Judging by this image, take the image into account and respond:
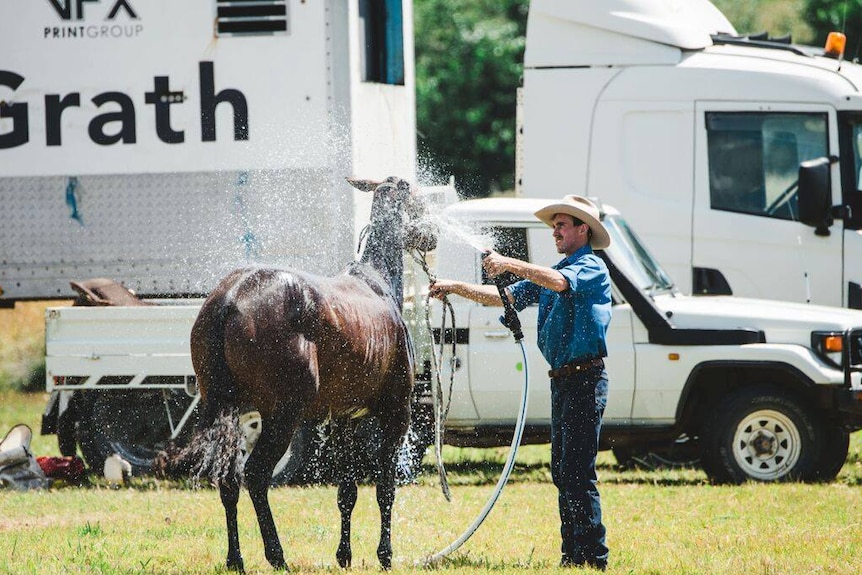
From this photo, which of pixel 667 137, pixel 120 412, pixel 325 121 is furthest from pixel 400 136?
pixel 120 412

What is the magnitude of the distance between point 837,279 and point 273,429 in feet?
22.3

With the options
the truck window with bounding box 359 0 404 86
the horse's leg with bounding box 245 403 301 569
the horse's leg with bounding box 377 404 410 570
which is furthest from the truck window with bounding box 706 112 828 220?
the horse's leg with bounding box 245 403 301 569

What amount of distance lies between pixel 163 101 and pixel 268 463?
17.3 ft

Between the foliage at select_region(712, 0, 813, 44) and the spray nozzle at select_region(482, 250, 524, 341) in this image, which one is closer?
the spray nozzle at select_region(482, 250, 524, 341)

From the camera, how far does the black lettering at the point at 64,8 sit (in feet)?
38.3

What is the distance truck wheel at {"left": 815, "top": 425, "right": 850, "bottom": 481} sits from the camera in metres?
10.8

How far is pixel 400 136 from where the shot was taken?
12523 mm

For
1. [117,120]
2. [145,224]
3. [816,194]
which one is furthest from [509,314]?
[816,194]

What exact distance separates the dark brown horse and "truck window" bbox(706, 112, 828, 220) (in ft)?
18.9

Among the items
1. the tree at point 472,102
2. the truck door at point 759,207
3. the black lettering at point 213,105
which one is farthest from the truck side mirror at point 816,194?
the tree at point 472,102

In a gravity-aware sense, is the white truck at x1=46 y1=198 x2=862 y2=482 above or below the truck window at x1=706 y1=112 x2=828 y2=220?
below

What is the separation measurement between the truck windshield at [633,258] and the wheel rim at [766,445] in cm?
127

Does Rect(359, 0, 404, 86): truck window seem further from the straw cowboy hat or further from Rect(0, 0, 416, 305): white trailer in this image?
the straw cowboy hat

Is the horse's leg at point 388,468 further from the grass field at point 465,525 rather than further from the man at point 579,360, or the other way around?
the man at point 579,360
